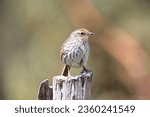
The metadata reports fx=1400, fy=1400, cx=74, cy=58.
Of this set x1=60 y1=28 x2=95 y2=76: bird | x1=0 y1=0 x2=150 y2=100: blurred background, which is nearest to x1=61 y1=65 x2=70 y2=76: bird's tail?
x1=60 y1=28 x2=95 y2=76: bird

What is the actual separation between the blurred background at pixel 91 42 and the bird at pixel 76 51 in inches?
53.6

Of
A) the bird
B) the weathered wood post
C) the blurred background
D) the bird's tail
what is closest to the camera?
the weathered wood post

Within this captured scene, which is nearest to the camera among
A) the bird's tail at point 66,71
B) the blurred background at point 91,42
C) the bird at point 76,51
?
the bird's tail at point 66,71

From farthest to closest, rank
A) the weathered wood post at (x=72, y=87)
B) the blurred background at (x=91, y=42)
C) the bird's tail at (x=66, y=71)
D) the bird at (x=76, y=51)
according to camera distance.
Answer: the blurred background at (x=91, y=42) → the bird at (x=76, y=51) → the bird's tail at (x=66, y=71) → the weathered wood post at (x=72, y=87)

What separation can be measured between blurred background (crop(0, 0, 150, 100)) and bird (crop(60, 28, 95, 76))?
53.6 inches

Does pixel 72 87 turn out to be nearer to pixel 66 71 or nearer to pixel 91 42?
pixel 66 71

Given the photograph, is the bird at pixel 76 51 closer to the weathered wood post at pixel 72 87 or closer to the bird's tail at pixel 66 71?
the bird's tail at pixel 66 71

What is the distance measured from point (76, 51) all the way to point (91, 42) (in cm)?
185

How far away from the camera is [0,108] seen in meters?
5.79

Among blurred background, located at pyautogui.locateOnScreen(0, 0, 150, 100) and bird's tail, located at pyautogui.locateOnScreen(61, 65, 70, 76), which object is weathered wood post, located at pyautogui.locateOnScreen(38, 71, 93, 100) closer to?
bird's tail, located at pyautogui.locateOnScreen(61, 65, 70, 76)

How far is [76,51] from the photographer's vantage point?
5.54 meters

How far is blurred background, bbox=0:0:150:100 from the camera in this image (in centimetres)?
711

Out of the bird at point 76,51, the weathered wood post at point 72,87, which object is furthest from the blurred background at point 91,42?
the weathered wood post at point 72,87

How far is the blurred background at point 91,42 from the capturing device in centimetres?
711
